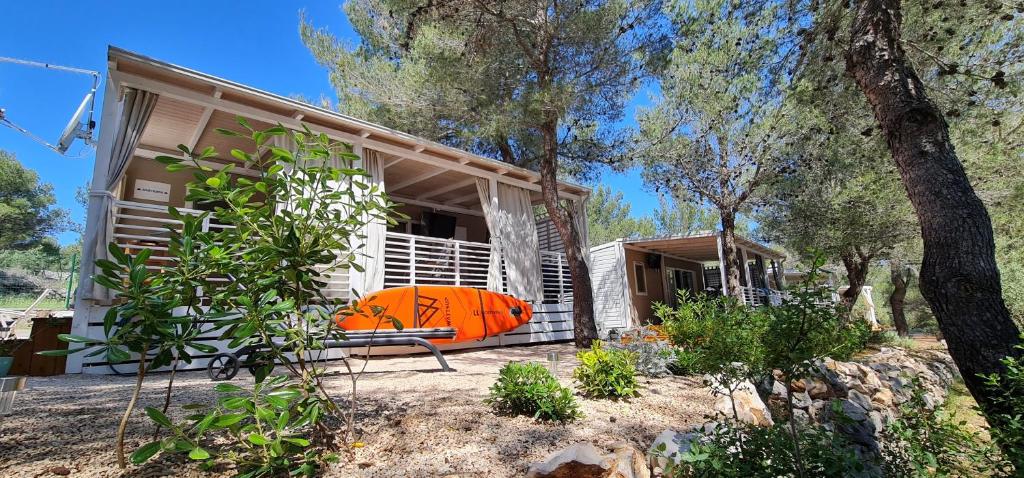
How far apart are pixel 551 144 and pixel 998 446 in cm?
623

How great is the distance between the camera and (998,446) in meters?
2.34

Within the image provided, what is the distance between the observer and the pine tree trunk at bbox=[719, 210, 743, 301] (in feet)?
36.3

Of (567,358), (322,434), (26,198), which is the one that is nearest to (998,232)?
(567,358)

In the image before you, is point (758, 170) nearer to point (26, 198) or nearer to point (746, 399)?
point (746, 399)

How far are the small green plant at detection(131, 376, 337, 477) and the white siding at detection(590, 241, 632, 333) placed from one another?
1103 centimetres

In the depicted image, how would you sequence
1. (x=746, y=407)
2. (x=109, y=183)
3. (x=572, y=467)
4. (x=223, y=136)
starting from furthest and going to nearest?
(x=223, y=136) < (x=109, y=183) < (x=746, y=407) < (x=572, y=467)

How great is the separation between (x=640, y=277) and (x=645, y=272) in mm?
338

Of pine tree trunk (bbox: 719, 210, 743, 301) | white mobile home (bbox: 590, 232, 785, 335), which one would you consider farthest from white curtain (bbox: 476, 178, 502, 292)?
pine tree trunk (bbox: 719, 210, 743, 301)

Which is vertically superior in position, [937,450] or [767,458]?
[767,458]

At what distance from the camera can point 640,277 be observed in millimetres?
13906

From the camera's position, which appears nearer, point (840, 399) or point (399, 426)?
point (399, 426)

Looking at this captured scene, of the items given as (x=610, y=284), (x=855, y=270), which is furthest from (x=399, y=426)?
(x=855, y=270)

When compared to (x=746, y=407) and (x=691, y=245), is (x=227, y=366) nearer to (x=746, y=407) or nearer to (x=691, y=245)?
(x=746, y=407)

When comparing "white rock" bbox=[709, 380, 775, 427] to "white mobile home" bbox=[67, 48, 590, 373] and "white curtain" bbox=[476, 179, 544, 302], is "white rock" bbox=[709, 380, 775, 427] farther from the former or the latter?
"white curtain" bbox=[476, 179, 544, 302]
